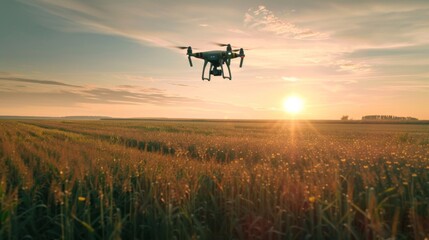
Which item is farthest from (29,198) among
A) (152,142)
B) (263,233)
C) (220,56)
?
(152,142)

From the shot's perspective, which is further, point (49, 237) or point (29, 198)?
point (29, 198)

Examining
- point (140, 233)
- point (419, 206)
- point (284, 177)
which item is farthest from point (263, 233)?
point (419, 206)

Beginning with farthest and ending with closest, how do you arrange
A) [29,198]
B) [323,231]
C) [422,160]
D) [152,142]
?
[152,142] < [422,160] < [29,198] < [323,231]

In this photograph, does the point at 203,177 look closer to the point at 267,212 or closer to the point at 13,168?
the point at 267,212

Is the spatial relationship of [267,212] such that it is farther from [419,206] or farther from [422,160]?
[422,160]

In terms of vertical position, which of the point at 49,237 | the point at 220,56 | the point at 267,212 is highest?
the point at 220,56

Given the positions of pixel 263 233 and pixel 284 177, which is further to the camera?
pixel 284 177

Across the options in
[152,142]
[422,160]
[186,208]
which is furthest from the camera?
[152,142]

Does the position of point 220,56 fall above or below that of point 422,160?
above

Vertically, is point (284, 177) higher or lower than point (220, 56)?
lower
